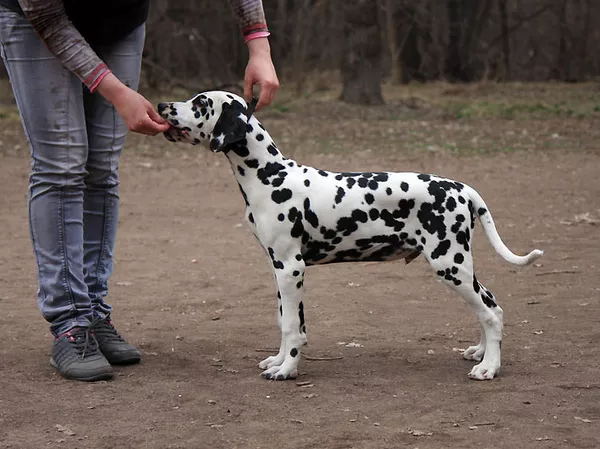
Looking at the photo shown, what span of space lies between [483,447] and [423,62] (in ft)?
66.4

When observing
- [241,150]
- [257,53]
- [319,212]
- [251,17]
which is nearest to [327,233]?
[319,212]

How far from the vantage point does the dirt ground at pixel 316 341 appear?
3.21 metres

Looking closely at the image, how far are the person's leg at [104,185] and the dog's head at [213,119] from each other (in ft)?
1.15

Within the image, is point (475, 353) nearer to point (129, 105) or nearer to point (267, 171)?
point (267, 171)

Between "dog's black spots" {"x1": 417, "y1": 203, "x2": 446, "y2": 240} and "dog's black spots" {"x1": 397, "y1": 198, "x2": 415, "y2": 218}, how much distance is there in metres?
0.04

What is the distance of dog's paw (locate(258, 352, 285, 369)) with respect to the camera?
385cm

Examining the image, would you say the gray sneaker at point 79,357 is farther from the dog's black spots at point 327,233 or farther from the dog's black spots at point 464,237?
the dog's black spots at point 464,237

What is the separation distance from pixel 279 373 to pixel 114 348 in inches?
27.2

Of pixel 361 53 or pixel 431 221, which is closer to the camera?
pixel 431 221

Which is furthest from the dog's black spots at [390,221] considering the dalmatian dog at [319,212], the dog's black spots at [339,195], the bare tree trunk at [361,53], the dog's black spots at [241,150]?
the bare tree trunk at [361,53]

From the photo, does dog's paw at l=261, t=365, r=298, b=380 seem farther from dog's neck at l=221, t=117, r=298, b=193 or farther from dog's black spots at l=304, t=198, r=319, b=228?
dog's neck at l=221, t=117, r=298, b=193

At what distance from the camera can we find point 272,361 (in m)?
3.89

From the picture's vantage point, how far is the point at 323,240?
12.3 feet

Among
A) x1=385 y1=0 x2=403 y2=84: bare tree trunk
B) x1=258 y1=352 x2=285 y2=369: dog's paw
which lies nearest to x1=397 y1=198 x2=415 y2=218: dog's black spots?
x1=258 y1=352 x2=285 y2=369: dog's paw
